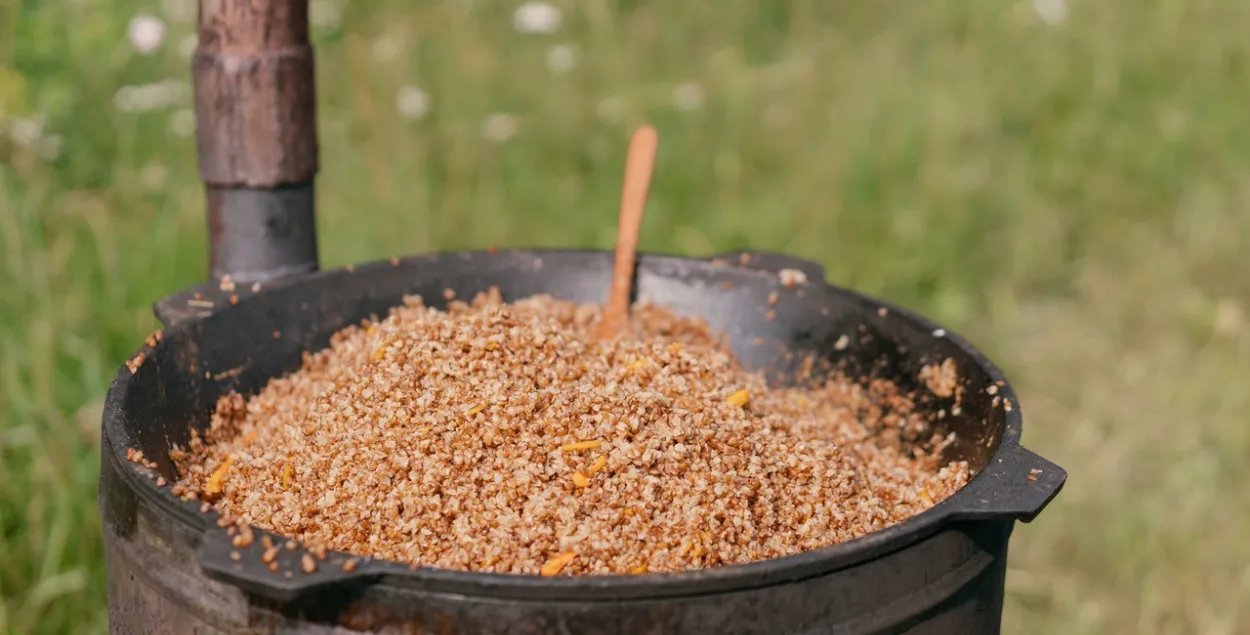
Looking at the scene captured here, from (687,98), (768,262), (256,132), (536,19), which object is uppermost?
(536,19)

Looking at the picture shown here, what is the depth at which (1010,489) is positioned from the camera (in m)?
1.32

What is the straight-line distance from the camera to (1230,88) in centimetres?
461

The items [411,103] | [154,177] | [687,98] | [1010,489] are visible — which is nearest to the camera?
[1010,489]

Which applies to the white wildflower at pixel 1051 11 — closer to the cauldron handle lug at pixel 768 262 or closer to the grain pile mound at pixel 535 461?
the cauldron handle lug at pixel 768 262

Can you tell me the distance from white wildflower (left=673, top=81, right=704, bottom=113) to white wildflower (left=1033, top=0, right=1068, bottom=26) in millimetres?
1433

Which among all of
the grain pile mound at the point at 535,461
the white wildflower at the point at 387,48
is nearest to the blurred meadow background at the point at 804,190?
the white wildflower at the point at 387,48

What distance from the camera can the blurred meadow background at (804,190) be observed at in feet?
9.80

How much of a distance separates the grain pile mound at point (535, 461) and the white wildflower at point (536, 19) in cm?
257

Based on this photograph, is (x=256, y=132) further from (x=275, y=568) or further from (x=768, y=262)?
(x=275, y=568)

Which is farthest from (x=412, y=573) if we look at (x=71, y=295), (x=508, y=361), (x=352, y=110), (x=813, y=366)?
(x=352, y=110)

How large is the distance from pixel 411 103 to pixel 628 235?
2034 millimetres

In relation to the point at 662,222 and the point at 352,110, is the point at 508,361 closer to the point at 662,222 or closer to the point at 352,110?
the point at 662,222

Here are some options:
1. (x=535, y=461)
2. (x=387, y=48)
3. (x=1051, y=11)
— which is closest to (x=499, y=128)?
(x=387, y=48)

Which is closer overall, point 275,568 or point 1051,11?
point 275,568
